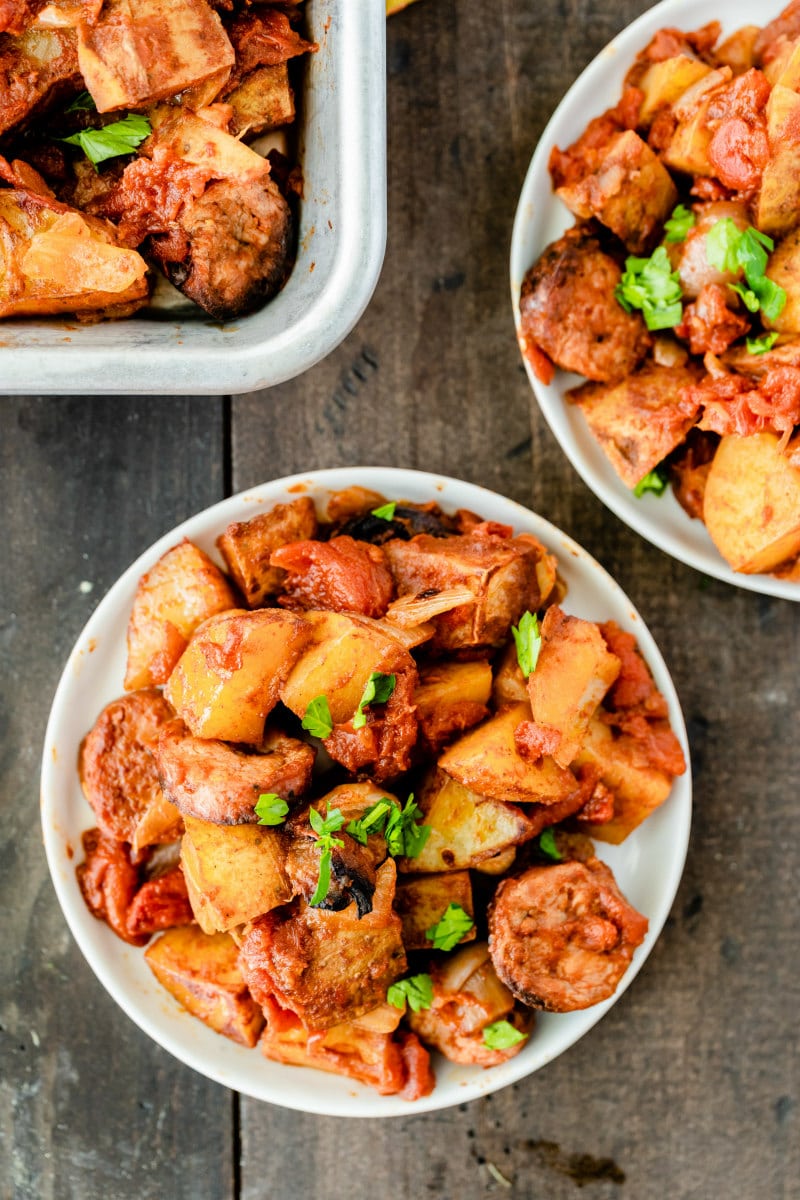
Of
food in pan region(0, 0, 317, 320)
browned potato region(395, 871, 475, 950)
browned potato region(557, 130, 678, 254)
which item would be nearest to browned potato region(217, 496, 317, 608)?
food in pan region(0, 0, 317, 320)

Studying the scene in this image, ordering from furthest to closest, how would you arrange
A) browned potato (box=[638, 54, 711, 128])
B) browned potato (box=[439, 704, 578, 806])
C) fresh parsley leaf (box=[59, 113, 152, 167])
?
browned potato (box=[638, 54, 711, 128]), browned potato (box=[439, 704, 578, 806]), fresh parsley leaf (box=[59, 113, 152, 167])

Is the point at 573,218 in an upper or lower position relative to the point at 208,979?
upper

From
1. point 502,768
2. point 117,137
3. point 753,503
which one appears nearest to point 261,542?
point 502,768

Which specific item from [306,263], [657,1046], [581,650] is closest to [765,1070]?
[657,1046]

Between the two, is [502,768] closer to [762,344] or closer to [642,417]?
[642,417]

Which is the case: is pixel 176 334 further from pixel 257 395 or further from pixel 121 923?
pixel 121 923

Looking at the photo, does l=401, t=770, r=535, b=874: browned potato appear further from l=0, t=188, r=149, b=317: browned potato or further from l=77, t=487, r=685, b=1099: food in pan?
l=0, t=188, r=149, b=317: browned potato
